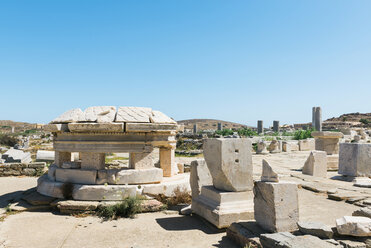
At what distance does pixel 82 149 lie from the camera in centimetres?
571

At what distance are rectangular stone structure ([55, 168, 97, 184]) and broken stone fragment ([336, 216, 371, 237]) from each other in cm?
444

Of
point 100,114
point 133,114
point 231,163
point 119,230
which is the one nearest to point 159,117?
point 133,114

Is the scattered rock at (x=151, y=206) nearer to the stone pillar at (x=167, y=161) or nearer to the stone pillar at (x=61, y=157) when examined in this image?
the stone pillar at (x=167, y=161)

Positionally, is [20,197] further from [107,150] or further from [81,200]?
[107,150]

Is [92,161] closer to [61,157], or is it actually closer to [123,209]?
[61,157]

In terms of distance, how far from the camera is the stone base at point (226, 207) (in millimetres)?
4113

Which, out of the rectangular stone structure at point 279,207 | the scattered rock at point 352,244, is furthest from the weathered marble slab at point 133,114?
the scattered rock at point 352,244

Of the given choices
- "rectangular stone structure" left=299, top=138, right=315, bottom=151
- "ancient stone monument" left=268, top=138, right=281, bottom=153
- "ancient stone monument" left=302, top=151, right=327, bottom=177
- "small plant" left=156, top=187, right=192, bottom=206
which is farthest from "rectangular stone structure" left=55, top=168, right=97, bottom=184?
"rectangular stone structure" left=299, top=138, right=315, bottom=151

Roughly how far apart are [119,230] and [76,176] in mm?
2013

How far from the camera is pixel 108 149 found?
222 inches

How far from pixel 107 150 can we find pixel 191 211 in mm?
2168

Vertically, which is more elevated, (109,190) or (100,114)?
(100,114)

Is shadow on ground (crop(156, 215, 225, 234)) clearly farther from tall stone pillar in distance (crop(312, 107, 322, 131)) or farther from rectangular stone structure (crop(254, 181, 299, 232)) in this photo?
tall stone pillar in distance (crop(312, 107, 322, 131))

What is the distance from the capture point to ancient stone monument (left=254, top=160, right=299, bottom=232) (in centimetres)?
351
